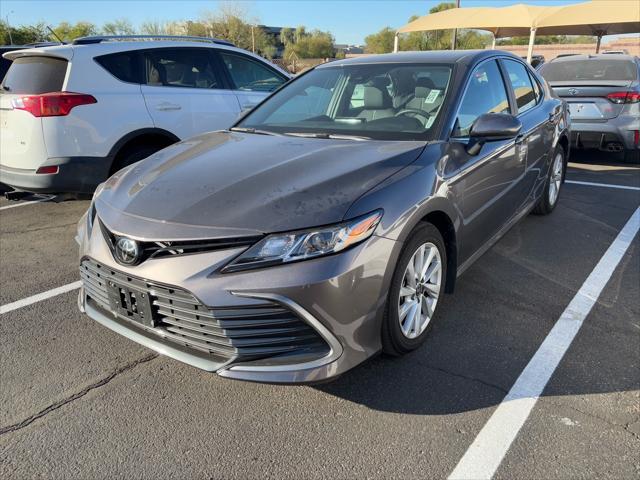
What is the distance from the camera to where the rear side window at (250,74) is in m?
6.02

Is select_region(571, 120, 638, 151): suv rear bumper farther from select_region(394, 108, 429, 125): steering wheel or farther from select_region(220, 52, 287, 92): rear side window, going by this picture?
select_region(394, 108, 429, 125): steering wheel

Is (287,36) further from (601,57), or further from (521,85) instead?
(521,85)

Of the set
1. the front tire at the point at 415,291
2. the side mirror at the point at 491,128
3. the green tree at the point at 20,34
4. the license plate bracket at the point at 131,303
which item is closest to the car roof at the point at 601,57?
the side mirror at the point at 491,128

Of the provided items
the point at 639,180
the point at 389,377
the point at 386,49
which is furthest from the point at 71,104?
the point at 386,49

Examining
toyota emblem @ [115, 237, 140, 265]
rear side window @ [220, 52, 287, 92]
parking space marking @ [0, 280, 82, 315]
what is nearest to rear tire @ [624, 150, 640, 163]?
rear side window @ [220, 52, 287, 92]

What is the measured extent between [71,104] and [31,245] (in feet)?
4.35

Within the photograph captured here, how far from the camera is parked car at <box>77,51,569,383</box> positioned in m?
2.09

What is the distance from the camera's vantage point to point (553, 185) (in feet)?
17.2

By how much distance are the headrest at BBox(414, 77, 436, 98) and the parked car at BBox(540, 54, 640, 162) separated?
525 cm

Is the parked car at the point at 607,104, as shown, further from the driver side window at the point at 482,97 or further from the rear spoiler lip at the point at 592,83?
the driver side window at the point at 482,97

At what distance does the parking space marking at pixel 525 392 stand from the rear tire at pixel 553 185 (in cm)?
131

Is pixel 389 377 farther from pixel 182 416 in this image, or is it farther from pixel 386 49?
pixel 386 49

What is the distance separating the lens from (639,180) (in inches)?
277

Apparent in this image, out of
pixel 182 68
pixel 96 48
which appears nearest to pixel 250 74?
pixel 182 68
